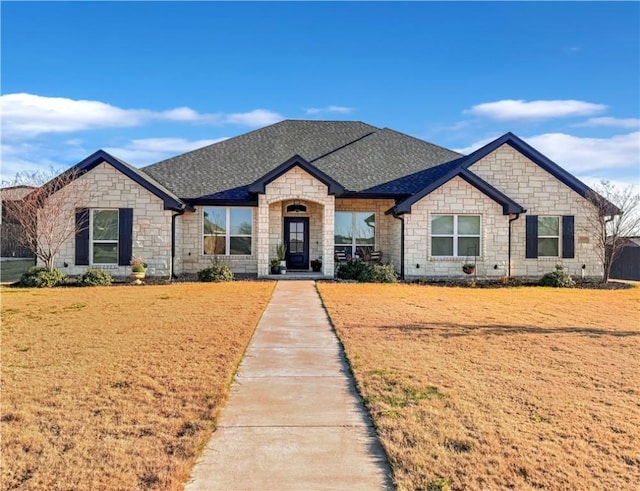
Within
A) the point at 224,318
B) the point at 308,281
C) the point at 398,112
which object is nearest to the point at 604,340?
the point at 224,318

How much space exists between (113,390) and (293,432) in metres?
2.42

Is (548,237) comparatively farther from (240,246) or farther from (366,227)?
(240,246)

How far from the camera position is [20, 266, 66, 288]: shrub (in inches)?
674

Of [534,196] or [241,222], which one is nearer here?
[534,196]

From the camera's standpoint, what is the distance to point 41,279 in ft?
56.1

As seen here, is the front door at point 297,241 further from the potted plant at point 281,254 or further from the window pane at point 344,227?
the window pane at point 344,227

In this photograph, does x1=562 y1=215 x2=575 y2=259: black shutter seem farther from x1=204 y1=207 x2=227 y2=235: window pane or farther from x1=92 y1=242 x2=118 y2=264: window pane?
x1=92 y1=242 x2=118 y2=264: window pane

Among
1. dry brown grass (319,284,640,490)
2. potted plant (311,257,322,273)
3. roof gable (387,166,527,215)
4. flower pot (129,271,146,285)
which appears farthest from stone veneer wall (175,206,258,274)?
dry brown grass (319,284,640,490)

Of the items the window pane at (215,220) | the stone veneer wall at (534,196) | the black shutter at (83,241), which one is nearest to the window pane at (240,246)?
the window pane at (215,220)

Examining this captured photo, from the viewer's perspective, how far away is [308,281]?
18.4 metres

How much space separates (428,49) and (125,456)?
16649 millimetres

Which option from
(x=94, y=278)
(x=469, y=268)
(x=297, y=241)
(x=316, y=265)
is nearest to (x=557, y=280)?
(x=469, y=268)

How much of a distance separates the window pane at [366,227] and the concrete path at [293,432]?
14.1m

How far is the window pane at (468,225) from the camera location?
1989 centimetres
